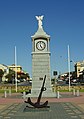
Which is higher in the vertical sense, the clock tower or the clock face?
the clock face

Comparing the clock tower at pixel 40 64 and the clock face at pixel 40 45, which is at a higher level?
the clock face at pixel 40 45

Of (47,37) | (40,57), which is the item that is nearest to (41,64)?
(40,57)

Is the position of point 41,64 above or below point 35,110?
above

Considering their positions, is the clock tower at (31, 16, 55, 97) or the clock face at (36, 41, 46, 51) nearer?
the clock tower at (31, 16, 55, 97)

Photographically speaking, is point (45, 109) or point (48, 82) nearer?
point (45, 109)

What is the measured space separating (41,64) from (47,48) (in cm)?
206

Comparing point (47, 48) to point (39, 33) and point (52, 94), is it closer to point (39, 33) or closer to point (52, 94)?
point (39, 33)

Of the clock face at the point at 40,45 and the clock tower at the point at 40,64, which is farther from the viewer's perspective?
the clock face at the point at 40,45

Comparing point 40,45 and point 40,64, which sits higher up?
point 40,45

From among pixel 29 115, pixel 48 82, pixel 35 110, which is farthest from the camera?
pixel 48 82

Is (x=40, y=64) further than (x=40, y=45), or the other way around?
(x=40, y=45)

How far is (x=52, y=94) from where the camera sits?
132 ft

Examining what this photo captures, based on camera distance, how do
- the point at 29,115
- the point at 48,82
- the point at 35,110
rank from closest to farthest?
the point at 29,115, the point at 35,110, the point at 48,82

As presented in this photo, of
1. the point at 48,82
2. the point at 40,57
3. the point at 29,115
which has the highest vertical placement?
the point at 40,57
